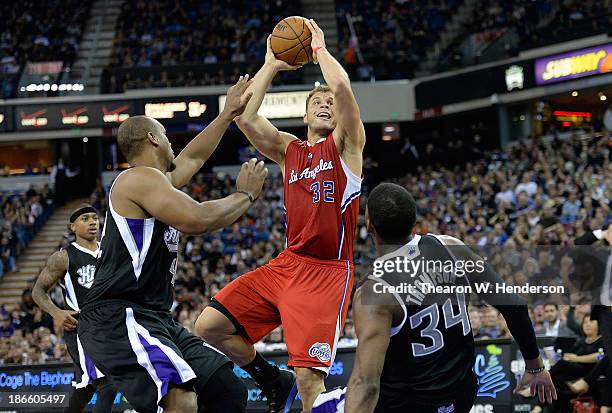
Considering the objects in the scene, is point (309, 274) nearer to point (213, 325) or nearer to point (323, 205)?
point (323, 205)

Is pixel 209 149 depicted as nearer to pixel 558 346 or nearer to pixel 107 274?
pixel 107 274

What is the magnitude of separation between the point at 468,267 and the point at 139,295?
1913mm

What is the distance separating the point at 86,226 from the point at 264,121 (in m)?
2.43

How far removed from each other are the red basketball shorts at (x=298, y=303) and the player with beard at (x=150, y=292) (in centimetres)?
67

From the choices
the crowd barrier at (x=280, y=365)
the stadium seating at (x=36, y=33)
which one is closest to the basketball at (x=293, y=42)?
the crowd barrier at (x=280, y=365)

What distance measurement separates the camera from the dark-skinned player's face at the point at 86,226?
812 cm

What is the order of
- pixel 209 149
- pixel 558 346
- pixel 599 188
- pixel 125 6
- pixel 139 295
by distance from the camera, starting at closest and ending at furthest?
pixel 139 295
pixel 209 149
pixel 558 346
pixel 599 188
pixel 125 6

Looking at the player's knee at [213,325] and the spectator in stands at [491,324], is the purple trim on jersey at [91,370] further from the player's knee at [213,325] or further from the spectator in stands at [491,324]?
the spectator in stands at [491,324]

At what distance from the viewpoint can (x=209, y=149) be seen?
18.5 feet

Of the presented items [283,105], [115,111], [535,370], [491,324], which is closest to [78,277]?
[535,370]

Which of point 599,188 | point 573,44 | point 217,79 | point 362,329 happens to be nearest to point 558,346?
point 362,329

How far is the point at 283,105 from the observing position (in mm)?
25188

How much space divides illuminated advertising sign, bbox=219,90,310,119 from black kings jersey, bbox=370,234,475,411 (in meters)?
21.0

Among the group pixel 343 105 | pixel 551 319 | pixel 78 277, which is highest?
pixel 343 105
